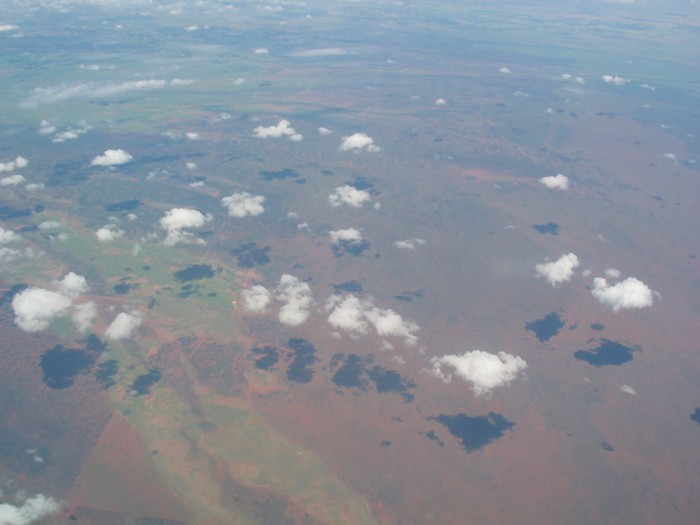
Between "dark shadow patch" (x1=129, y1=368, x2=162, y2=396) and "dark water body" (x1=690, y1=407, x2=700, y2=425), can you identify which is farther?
"dark shadow patch" (x1=129, y1=368, x2=162, y2=396)

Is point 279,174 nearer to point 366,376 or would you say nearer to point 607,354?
point 366,376

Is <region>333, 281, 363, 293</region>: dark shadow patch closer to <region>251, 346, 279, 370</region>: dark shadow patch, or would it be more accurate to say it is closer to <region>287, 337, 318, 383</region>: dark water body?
<region>287, 337, 318, 383</region>: dark water body

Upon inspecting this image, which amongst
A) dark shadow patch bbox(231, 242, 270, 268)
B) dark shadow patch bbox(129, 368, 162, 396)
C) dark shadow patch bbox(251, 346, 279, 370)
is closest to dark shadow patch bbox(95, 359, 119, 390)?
dark shadow patch bbox(129, 368, 162, 396)

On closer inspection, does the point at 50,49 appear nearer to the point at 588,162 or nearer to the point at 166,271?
the point at 166,271

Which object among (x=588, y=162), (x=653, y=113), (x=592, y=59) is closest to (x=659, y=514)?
(x=588, y=162)

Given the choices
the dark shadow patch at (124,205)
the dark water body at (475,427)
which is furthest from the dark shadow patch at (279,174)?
the dark water body at (475,427)

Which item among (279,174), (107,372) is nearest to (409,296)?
(107,372)
